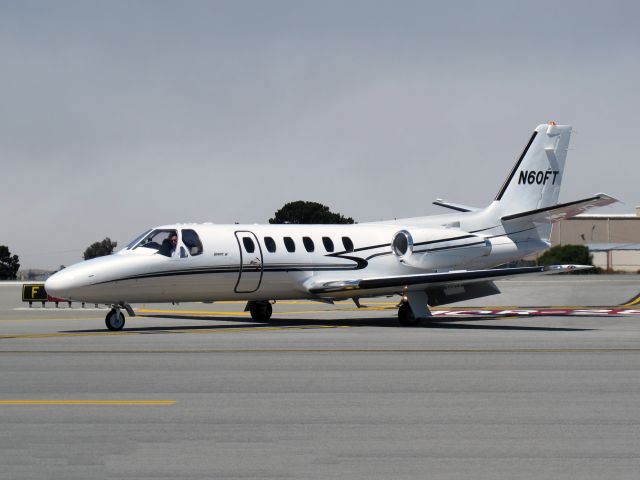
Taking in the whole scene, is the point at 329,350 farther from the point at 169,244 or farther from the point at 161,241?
the point at 161,241

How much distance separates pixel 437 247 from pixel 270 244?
17.8ft

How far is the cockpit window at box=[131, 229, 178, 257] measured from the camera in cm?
2458

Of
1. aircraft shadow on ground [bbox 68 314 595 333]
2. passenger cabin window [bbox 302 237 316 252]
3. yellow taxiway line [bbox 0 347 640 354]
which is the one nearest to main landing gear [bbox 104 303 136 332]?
aircraft shadow on ground [bbox 68 314 595 333]

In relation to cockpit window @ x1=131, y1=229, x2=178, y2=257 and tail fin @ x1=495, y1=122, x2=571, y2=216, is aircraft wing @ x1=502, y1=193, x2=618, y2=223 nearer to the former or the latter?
tail fin @ x1=495, y1=122, x2=571, y2=216

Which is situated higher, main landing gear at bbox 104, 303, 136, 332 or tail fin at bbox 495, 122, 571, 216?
tail fin at bbox 495, 122, 571, 216

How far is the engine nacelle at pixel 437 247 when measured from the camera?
28.9 meters

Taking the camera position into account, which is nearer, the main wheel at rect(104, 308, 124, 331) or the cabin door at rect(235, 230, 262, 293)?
the main wheel at rect(104, 308, 124, 331)

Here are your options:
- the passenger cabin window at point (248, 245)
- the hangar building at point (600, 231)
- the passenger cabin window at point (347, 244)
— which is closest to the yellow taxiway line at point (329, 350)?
the passenger cabin window at point (248, 245)

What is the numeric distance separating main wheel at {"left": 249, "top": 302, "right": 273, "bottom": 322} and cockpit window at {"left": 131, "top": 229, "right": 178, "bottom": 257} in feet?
13.4

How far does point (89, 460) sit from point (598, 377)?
7.59 metres

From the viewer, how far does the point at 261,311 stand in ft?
92.5

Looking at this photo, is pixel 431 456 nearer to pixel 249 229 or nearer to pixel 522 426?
pixel 522 426

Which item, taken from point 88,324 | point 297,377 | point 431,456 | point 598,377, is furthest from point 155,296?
point 431,456

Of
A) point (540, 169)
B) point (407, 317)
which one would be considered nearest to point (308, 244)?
point (407, 317)
